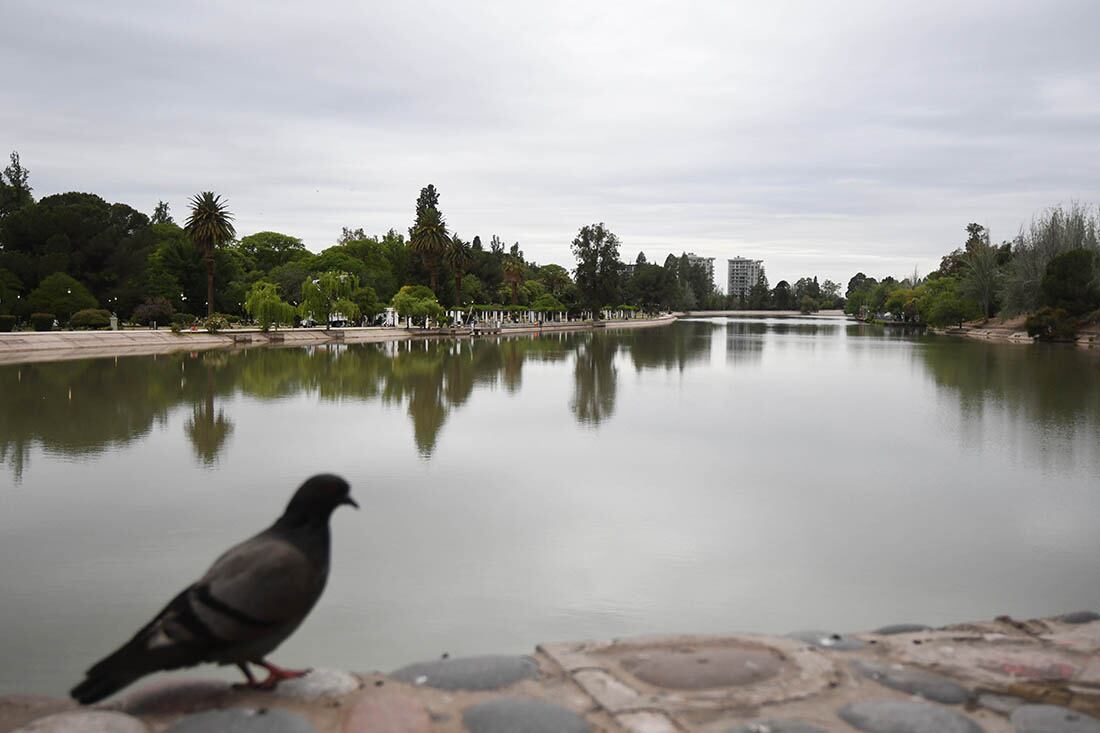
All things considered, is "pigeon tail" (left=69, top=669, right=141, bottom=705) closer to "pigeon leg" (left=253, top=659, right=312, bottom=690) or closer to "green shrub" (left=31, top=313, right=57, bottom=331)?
"pigeon leg" (left=253, top=659, right=312, bottom=690)

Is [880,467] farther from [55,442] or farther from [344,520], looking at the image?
[55,442]

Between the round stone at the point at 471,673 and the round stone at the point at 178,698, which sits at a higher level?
the round stone at the point at 178,698

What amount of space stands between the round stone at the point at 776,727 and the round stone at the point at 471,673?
4.34 ft

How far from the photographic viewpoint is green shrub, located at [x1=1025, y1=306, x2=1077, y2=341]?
59812mm

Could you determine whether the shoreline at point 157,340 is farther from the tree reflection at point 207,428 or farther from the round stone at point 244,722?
the round stone at point 244,722

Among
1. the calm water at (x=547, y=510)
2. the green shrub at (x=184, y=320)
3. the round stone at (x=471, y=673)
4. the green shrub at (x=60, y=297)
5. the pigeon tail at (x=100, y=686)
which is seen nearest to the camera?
the pigeon tail at (x=100, y=686)

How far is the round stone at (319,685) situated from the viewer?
4.68 metres

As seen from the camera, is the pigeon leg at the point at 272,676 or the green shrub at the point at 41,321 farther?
the green shrub at the point at 41,321

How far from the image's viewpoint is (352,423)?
18.5 meters

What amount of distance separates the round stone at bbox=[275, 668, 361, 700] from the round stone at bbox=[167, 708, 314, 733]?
0.97 feet

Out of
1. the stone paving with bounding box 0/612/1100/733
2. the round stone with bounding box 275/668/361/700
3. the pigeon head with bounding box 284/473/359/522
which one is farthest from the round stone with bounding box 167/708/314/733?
the pigeon head with bounding box 284/473/359/522

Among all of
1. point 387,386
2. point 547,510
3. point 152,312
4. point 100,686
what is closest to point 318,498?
point 100,686

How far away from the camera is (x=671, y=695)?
4863 mm

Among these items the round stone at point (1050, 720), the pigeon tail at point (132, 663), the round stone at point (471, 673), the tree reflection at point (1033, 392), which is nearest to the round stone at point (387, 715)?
the round stone at point (471, 673)
